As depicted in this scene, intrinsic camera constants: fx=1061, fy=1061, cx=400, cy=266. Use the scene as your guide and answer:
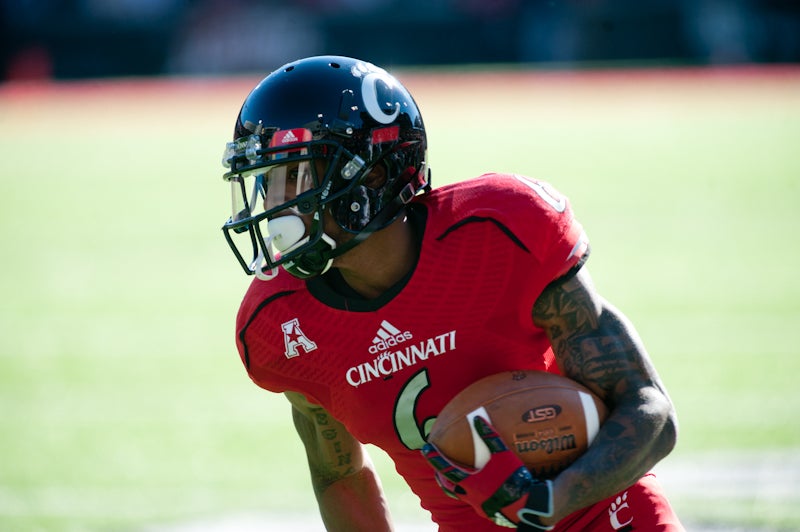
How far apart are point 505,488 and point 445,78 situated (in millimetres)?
24532

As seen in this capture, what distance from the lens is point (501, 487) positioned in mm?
2348

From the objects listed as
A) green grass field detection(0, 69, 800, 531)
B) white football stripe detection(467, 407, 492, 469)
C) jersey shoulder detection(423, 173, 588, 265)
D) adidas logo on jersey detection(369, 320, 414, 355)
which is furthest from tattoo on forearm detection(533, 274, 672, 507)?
green grass field detection(0, 69, 800, 531)

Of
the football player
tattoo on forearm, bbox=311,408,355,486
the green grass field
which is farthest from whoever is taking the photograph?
the green grass field

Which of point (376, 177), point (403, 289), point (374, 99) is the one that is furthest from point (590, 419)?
point (374, 99)

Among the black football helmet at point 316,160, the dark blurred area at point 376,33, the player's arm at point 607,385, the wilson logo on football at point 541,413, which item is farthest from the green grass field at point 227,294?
the dark blurred area at point 376,33

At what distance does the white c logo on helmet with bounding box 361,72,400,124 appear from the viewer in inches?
110

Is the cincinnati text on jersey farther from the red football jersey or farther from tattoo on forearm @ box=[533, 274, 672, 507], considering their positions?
tattoo on forearm @ box=[533, 274, 672, 507]

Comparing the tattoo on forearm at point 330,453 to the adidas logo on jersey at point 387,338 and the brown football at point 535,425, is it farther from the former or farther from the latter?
the brown football at point 535,425

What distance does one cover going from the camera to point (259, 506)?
5.04 metres

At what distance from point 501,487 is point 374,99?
1077mm

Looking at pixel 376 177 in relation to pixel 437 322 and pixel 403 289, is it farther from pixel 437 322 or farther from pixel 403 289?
pixel 437 322

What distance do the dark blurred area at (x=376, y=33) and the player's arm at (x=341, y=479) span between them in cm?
2378

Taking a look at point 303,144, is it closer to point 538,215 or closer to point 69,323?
point 538,215

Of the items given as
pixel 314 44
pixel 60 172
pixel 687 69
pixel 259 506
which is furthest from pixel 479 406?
pixel 314 44
